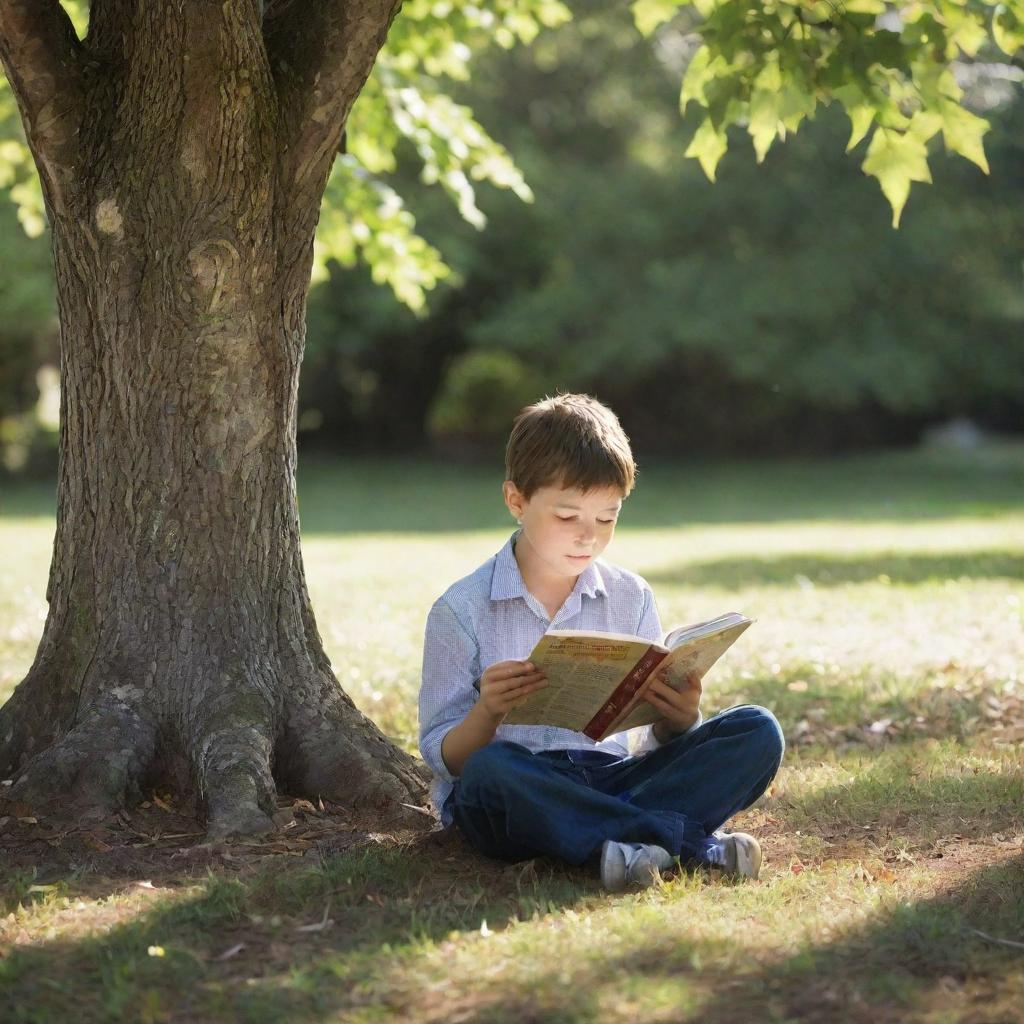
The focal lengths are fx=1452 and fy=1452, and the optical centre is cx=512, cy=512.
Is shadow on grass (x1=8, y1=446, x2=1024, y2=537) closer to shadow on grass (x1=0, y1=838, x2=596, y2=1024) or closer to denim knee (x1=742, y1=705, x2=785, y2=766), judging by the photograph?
denim knee (x1=742, y1=705, x2=785, y2=766)

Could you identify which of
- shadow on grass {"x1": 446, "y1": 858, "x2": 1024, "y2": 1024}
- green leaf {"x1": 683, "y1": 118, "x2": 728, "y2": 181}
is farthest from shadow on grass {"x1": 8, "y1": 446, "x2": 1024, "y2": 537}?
shadow on grass {"x1": 446, "y1": 858, "x2": 1024, "y2": 1024}

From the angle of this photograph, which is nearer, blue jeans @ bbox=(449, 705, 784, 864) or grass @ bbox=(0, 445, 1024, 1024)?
grass @ bbox=(0, 445, 1024, 1024)

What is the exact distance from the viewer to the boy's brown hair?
144 inches

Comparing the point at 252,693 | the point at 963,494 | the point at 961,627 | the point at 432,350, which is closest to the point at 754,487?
the point at 963,494

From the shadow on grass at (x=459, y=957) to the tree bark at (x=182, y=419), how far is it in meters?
0.82

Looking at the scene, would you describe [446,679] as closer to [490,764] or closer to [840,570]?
[490,764]

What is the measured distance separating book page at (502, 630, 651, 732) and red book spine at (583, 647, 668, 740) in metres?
0.02

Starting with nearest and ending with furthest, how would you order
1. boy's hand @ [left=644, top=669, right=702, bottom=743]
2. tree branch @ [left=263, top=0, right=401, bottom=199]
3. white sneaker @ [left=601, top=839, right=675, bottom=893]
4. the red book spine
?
the red book spine, white sneaker @ [left=601, top=839, right=675, bottom=893], boy's hand @ [left=644, top=669, right=702, bottom=743], tree branch @ [left=263, top=0, right=401, bottom=199]

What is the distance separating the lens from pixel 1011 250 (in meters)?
23.5

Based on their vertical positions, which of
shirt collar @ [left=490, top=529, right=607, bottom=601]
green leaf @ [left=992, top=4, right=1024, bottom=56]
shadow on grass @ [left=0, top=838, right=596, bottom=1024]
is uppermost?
green leaf @ [left=992, top=4, right=1024, bottom=56]

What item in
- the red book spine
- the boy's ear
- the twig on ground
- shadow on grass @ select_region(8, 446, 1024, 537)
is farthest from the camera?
shadow on grass @ select_region(8, 446, 1024, 537)

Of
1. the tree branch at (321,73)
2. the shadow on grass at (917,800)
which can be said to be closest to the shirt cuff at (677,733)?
the shadow on grass at (917,800)

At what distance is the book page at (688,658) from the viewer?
3.42 metres

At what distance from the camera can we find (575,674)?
3385 millimetres
